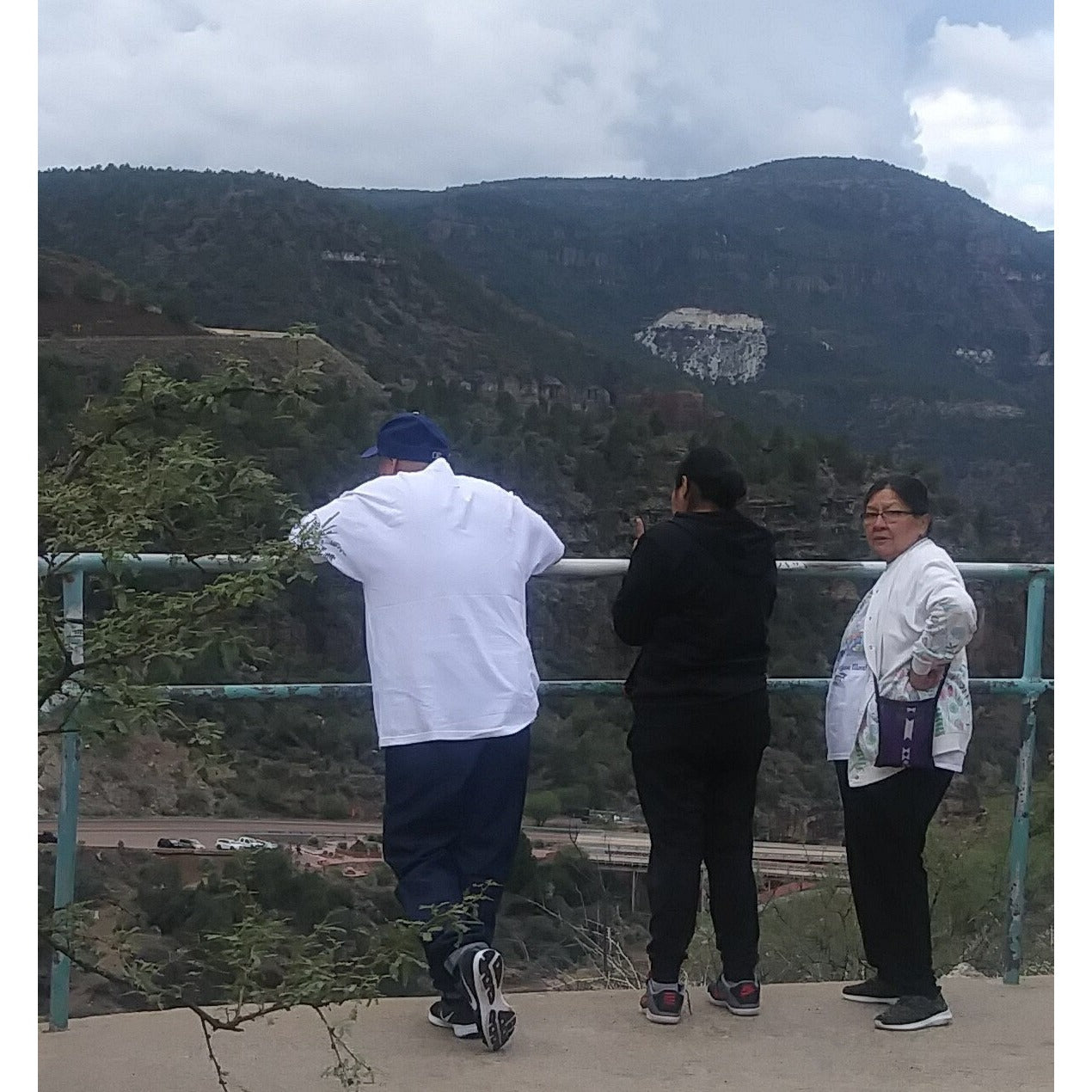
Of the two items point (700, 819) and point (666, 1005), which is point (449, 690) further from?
point (666, 1005)

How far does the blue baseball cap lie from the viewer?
2.92 meters

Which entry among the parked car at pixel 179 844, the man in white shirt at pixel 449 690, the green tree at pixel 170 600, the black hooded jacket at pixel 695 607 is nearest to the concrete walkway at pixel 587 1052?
the man in white shirt at pixel 449 690

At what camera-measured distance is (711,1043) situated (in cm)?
291

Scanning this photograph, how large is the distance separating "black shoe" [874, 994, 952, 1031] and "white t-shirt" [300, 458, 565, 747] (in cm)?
103

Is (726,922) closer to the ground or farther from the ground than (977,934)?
farther from the ground

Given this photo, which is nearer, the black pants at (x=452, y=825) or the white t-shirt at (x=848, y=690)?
the black pants at (x=452, y=825)

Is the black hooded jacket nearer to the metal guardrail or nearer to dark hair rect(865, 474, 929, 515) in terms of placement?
the metal guardrail

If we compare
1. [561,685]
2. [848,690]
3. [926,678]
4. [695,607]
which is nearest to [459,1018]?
[561,685]

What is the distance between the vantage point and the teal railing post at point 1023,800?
3262 millimetres

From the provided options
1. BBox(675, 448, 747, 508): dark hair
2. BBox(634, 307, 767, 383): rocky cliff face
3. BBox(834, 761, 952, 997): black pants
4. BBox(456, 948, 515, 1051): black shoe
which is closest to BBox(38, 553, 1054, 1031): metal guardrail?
BBox(675, 448, 747, 508): dark hair

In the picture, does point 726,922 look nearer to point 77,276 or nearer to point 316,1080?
point 316,1080

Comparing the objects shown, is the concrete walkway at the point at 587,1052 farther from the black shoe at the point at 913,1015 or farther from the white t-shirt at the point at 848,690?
the white t-shirt at the point at 848,690

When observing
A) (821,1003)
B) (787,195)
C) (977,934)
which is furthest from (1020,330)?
(821,1003)

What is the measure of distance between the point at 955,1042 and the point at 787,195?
22316 mm
